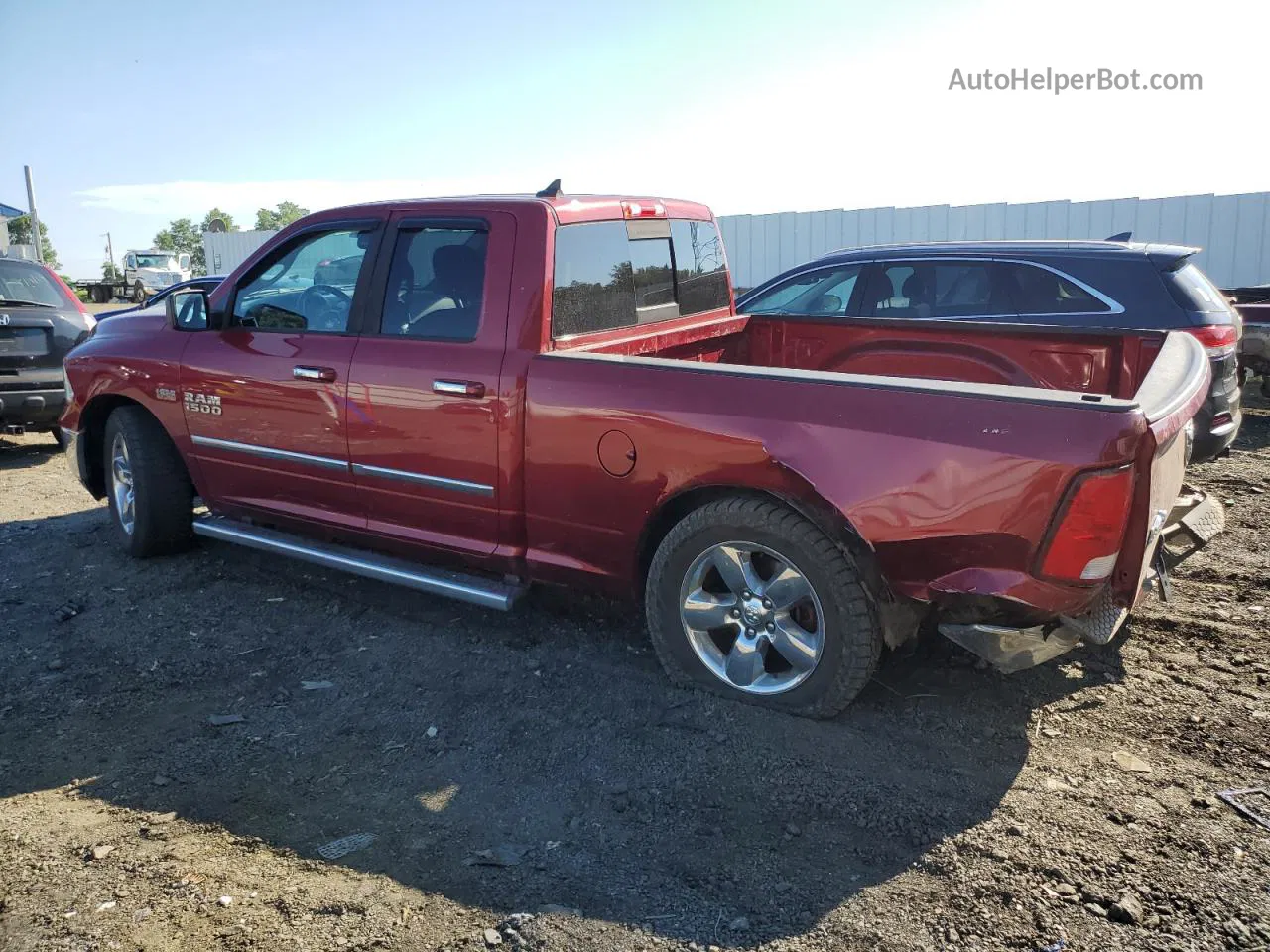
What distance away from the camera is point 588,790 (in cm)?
326

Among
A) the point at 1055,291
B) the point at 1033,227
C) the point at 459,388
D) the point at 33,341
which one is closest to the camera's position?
the point at 459,388

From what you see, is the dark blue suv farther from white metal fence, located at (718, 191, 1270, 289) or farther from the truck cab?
the truck cab

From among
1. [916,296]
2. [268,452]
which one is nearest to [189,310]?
[268,452]

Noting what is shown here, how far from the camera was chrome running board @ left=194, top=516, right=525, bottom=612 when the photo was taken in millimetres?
4168

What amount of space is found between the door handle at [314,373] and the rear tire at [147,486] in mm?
1413

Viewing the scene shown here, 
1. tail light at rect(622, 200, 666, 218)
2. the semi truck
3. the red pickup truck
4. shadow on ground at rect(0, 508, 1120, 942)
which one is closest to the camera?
shadow on ground at rect(0, 508, 1120, 942)

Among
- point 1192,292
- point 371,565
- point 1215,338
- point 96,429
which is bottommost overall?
point 371,565

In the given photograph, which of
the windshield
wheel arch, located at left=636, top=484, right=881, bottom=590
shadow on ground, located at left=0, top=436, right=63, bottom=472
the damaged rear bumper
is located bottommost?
shadow on ground, located at left=0, top=436, right=63, bottom=472

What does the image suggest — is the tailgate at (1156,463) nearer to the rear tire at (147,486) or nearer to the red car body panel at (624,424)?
the red car body panel at (624,424)

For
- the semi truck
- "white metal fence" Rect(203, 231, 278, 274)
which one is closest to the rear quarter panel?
"white metal fence" Rect(203, 231, 278, 274)

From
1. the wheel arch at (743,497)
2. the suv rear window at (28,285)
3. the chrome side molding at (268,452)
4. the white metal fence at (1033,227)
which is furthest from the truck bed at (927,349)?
the white metal fence at (1033,227)

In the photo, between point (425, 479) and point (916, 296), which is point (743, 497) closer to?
point (425, 479)

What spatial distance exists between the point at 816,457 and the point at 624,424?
31.2 inches

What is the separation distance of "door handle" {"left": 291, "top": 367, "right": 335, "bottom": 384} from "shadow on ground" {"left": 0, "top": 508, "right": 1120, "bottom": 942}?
119 cm
